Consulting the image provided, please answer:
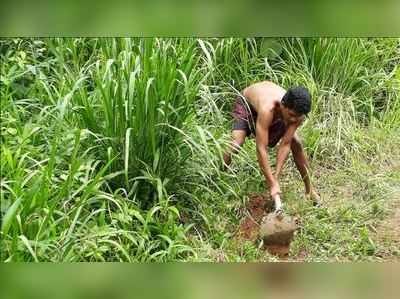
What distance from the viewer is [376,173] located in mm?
1938

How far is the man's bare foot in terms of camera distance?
6.30 ft

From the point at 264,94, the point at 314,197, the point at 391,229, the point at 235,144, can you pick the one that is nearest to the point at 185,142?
the point at 235,144

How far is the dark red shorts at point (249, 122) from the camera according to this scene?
1.93m

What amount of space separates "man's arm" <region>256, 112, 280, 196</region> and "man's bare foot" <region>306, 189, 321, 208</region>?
0.08 m

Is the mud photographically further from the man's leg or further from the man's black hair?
the man's black hair

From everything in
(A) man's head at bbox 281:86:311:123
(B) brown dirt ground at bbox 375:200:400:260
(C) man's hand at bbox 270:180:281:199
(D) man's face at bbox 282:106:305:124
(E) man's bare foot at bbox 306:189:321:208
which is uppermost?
(A) man's head at bbox 281:86:311:123

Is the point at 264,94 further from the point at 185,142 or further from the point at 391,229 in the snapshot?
the point at 391,229

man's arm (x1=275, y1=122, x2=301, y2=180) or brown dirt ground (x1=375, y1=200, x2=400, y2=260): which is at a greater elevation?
man's arm (x1=275, y1=122, x2=301, y2=180)

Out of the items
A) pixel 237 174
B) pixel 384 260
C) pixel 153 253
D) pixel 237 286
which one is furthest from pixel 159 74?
pixel 384 260

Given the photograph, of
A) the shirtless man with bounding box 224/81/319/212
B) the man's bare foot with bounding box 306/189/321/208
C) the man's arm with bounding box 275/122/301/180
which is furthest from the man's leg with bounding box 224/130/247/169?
the man's bare foot with bounding box 306/189/321/208

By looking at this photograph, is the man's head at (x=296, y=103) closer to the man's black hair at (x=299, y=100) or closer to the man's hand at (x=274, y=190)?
the man's black hair at (x=299, y=100)

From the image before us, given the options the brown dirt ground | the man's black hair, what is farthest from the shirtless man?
the brown dirt ground

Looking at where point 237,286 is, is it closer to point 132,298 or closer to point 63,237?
point 132,298
